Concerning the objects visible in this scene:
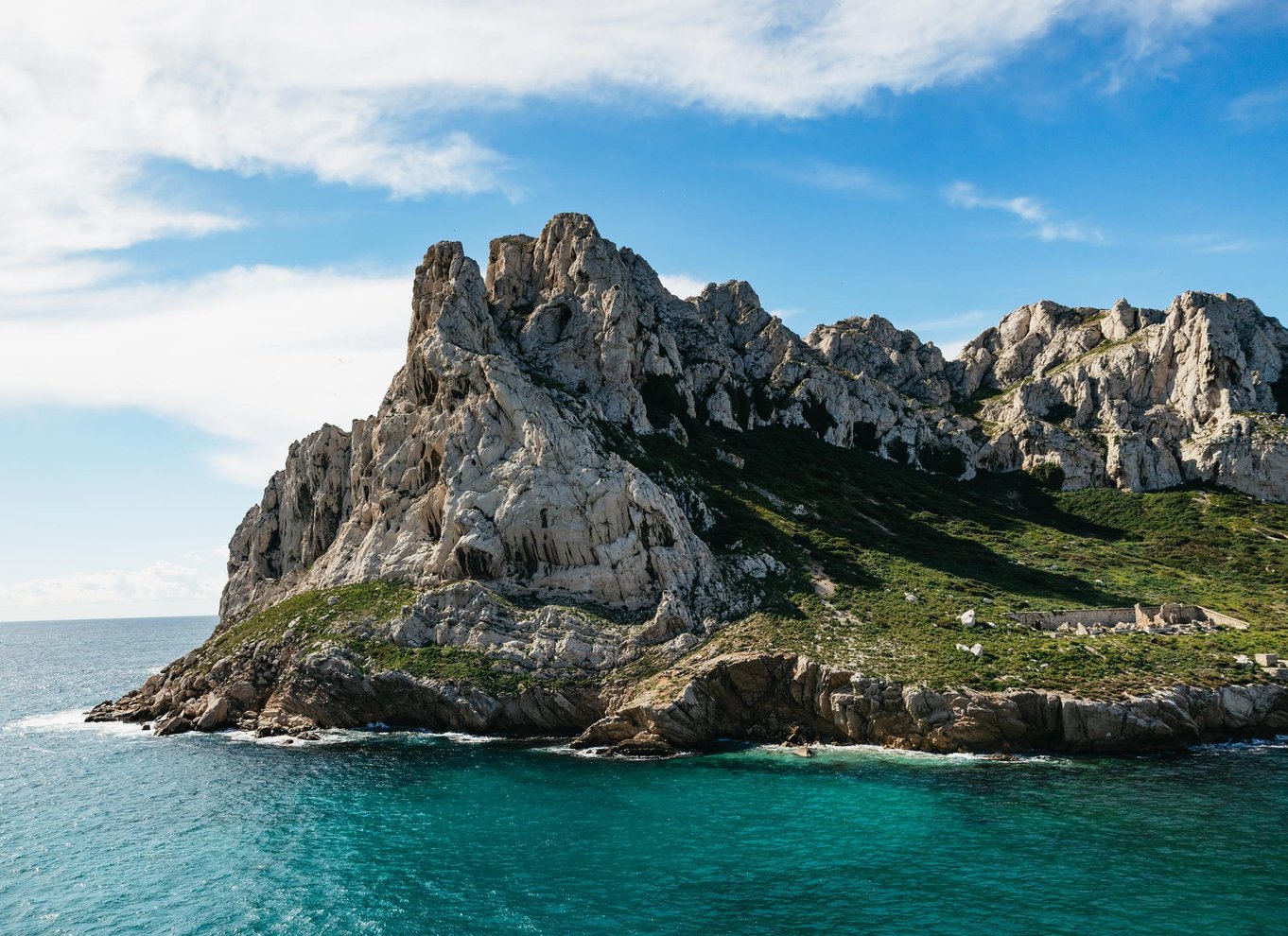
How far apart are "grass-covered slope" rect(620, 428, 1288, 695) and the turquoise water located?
9612 millimetres

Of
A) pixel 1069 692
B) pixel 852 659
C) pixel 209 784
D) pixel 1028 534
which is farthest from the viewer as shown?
pixel 1028 534

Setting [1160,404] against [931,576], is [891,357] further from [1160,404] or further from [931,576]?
[931,576]

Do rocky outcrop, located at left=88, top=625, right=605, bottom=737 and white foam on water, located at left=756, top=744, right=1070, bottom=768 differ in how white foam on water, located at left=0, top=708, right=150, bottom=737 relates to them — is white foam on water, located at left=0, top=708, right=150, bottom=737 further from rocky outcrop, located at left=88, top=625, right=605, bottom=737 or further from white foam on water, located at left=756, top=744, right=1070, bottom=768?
white foam on water, located at left=756, top=744, right=1070, bottom=768

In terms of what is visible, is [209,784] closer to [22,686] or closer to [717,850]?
[717,850]

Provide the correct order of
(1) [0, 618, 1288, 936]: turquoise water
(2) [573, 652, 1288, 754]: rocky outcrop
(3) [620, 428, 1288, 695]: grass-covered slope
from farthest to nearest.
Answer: (3) [620, 428, 1288, 695]: grass-covered slope < (2) [573, 652, 1288, 754]: rocky outcrop < (1) [0, 618, 1288, 936]: turquoise water

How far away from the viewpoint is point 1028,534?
10681 cm

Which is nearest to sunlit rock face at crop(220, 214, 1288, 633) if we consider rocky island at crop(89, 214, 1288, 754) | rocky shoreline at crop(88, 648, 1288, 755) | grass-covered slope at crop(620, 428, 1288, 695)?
rocky island at crop(89, 214, 1288, 754)

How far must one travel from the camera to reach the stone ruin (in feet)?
237

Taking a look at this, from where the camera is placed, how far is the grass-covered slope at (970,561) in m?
64.5

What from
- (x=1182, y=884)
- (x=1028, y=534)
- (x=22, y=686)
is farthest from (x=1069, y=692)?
(x=22, y=686)

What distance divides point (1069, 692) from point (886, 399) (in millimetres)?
93545

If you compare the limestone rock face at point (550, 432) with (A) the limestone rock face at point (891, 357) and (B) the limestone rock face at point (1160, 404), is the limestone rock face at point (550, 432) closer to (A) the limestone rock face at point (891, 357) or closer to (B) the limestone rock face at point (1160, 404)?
(A) the limestone rock face at point (891, 357)

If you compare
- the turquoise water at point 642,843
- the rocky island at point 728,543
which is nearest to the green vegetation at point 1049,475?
the rocky island at point 728,543

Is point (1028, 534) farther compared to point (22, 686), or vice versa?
point (22, 686)
